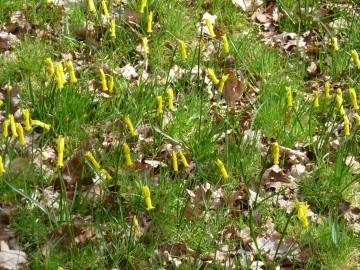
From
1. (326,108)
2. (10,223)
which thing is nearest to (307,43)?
(326,108)

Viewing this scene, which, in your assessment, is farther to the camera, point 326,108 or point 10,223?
point 326,108

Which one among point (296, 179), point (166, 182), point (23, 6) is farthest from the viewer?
point (23, 6)

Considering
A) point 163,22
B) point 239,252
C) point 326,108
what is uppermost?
point 163,22

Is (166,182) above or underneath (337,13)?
underneath

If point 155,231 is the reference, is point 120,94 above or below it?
above

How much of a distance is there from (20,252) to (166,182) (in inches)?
35.7

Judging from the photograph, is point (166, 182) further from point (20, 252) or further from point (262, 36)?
point (262, 36)

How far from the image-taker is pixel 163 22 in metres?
5.50

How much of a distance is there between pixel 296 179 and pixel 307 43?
1604mm

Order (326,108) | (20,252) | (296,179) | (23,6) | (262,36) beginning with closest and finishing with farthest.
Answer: (20,252), (296,179), (326,108), (23,6), (262,36)

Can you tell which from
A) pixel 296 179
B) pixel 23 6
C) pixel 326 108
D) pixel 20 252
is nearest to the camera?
pixel 20 252

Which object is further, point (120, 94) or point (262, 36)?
point (262, 36)

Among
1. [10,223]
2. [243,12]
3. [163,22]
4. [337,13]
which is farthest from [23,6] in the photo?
[337,13]

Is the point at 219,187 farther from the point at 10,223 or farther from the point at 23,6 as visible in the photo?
the point at 23,6
